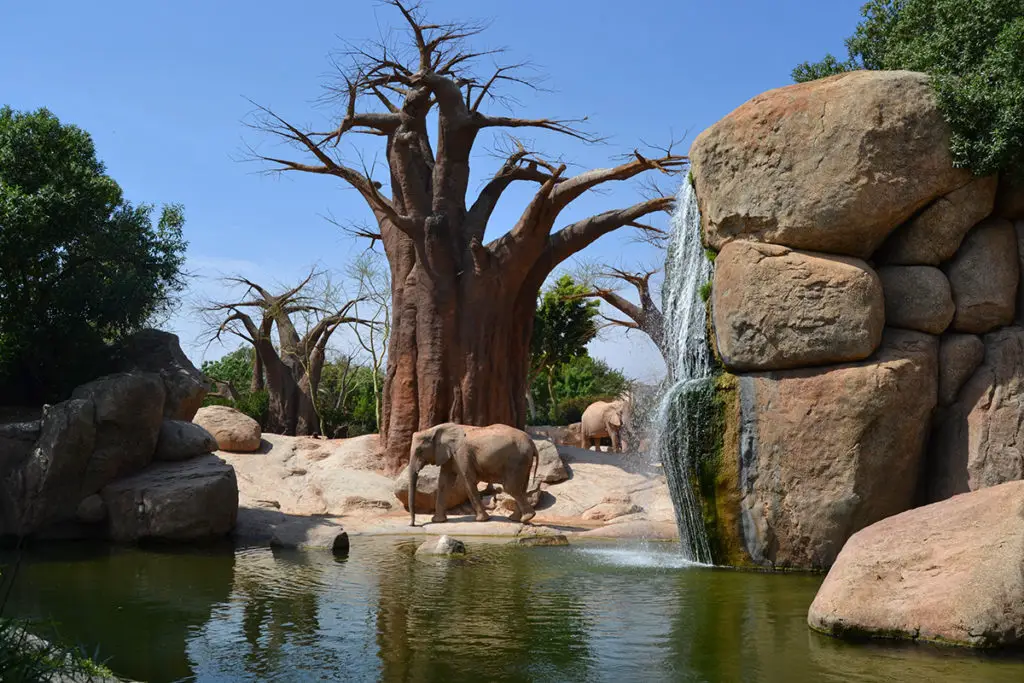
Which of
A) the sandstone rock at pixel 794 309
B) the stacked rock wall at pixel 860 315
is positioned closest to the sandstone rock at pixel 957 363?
the stacked rock wall at pixel 860 315

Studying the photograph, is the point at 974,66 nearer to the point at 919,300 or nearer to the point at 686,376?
the point at 919,300

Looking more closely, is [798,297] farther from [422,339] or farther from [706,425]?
[422,339]

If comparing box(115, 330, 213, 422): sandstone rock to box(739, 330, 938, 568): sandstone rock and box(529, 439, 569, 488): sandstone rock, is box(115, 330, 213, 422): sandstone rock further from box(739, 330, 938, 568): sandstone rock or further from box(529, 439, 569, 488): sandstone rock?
box(739, 330, 938, 568): sandstone rock

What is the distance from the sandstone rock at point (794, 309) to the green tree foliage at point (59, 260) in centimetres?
1059

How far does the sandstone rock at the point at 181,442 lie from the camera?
1500 centimetres

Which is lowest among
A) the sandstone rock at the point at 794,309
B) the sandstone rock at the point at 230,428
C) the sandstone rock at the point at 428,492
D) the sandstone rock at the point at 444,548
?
the sandstone rock at the point at 444,548

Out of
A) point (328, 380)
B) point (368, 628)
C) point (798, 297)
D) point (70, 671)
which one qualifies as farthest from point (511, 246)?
point (328, 380)

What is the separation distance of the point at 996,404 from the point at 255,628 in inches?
303

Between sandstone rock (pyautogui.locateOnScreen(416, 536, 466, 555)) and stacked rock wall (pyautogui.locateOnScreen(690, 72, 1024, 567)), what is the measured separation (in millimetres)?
3114

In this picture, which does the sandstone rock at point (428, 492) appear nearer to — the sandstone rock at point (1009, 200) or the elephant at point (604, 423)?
the sandstone rock at point (1009, 200)

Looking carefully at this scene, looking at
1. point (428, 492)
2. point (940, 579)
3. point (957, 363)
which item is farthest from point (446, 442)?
point (940, 579)

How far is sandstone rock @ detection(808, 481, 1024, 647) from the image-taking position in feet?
21.5

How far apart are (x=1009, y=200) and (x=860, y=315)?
8.10 ft

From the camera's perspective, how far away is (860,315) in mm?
10367
